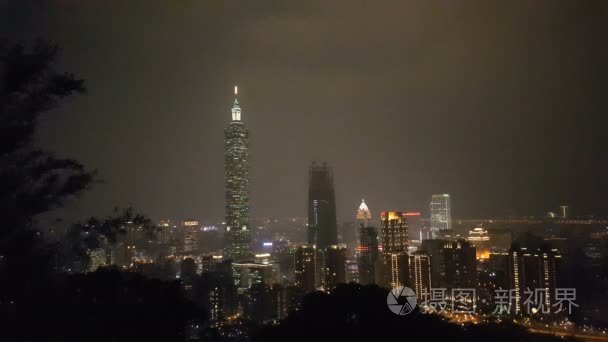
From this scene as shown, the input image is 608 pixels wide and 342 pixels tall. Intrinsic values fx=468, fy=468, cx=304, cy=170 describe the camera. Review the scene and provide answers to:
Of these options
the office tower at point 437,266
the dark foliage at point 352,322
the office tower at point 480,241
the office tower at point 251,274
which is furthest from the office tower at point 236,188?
the dark foliage at point 352,322

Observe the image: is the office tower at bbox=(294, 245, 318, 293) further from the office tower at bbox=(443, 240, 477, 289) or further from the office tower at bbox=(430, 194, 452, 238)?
the office tower at bbox=(430, 194, 452, 238)

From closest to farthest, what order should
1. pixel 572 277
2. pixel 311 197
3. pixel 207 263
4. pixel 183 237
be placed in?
pixel 572 277 < pixel 207 263 < pixel 183 237 < pixel 311 197

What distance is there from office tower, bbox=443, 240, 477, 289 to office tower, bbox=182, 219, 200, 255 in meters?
13.2

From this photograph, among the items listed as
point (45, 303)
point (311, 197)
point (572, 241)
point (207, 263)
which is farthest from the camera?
point (311, 197)

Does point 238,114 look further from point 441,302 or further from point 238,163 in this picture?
point 441,302

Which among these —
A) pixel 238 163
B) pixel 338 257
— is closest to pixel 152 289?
pixel 338 257

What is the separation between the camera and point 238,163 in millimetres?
36875

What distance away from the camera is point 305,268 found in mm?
17250

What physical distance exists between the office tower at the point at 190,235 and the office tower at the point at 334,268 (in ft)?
29.9

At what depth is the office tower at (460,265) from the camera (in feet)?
50.0

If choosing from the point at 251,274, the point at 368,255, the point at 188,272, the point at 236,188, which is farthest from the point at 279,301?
A: the point at 236,188

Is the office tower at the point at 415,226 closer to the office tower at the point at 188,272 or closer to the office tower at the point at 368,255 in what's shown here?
the office tower at the point at 368,255

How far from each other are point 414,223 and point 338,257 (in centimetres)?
1634

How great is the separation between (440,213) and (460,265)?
1680cm
